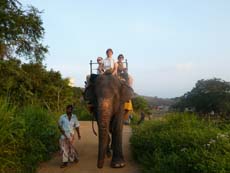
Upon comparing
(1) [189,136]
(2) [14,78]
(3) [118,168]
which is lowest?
(3) [118,168]

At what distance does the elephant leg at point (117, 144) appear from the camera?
11.1 meters

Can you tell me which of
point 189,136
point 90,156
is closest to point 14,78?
point 90,156

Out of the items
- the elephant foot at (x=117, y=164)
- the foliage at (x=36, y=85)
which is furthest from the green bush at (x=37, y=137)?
the foliage at (x=36, y=85)

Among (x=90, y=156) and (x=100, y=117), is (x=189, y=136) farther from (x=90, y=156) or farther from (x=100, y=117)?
(x=90, y=156)

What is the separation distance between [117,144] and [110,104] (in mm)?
1066

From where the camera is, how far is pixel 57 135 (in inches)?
535

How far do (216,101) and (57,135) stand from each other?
46.9 ft

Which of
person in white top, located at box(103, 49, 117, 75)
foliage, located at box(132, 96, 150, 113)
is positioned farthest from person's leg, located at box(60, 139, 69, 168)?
foliage, located at box(132, 96, 150, 113)

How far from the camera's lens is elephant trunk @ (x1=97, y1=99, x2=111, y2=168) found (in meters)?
10.3

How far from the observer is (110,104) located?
10.9 m

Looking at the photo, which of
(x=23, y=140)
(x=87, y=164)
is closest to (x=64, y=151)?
(x=87, y=164)

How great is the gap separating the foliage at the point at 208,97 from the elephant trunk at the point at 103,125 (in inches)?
534

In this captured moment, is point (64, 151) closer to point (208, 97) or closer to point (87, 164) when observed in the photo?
point (87, 164)

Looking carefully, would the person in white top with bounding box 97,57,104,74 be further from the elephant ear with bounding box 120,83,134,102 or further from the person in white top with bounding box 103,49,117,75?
the elephant ear with bounding box 120,83,134,102
